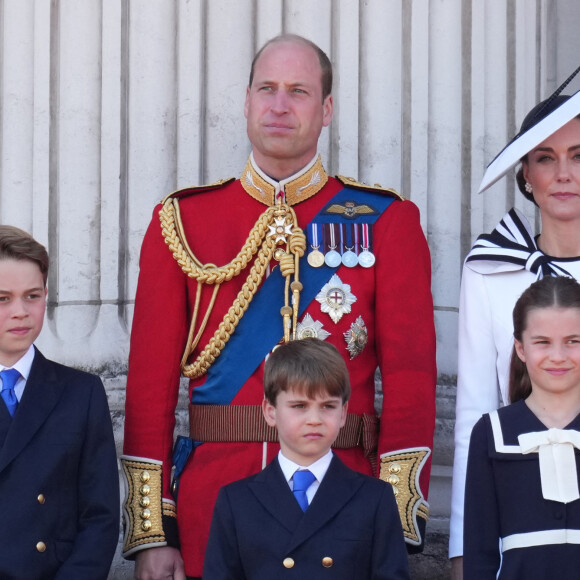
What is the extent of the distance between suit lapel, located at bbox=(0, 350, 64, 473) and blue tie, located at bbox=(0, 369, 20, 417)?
0.04m

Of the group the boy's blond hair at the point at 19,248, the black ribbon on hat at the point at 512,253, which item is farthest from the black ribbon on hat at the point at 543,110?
the boy's blond hair at the point at 19,248

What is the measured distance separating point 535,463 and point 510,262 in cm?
73

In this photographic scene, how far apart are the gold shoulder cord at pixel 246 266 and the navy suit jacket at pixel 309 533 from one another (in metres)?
0.57

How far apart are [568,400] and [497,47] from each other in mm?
1956

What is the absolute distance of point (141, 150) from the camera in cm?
509

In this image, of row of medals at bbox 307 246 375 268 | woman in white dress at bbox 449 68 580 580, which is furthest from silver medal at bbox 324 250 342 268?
woman in white dress at bbox 449 68 580 580

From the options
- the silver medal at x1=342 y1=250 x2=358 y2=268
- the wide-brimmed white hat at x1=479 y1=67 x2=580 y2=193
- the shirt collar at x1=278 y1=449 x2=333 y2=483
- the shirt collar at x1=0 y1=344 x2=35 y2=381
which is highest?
the wide-brimmed white hat at x1=479 y1=67 x2=580 y2=193

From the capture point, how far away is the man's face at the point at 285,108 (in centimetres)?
415

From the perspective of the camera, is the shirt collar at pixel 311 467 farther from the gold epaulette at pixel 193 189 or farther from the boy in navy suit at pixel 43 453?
the gold epaulette at pixel 193 189

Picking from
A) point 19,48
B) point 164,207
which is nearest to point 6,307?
point 164,207

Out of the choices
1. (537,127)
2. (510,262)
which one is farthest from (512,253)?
(537,127)

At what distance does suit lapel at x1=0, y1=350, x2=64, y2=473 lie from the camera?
374cm

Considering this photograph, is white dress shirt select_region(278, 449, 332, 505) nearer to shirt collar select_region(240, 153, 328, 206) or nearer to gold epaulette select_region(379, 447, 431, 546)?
gold epaulette select_region(379, 447, 431, 546)

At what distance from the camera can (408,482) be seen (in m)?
3.88
